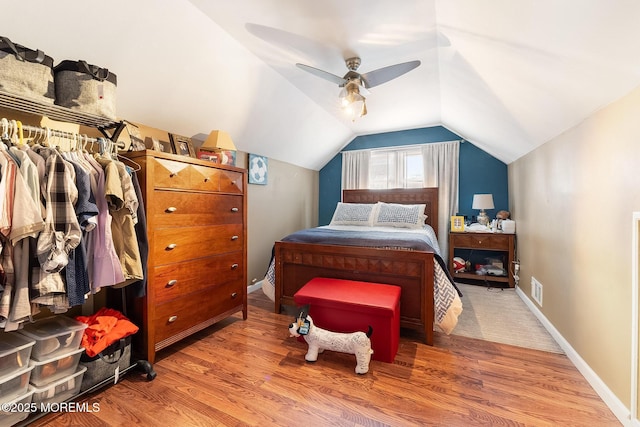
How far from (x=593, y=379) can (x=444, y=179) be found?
9.83 ft

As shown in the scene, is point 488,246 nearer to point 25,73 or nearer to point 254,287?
point 254,287

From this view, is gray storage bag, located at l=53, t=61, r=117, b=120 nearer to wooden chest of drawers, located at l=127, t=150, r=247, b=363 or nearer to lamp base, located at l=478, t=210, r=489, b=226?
wooden chest of drawers, located at l=127, t=150, r=247, b=363

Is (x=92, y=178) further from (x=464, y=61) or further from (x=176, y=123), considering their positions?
(x=464, y=61)

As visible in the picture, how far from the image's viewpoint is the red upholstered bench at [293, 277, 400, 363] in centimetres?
182

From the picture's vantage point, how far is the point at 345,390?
1569mm

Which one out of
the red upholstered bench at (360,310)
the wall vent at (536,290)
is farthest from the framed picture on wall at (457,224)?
the red upholstered bench at (360,310)

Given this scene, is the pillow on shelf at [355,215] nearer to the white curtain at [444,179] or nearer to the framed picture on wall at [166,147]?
the white curtain at [444,179]

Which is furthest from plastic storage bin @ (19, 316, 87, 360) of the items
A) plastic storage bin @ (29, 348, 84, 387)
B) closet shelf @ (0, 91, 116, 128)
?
closet shelf @ (0, 91, 116, 128)

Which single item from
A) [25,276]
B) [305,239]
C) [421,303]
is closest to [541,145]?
[421,303]

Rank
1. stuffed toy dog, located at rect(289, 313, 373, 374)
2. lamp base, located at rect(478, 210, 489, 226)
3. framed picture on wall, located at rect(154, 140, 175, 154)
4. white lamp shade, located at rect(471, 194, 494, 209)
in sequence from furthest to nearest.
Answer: lamp base, located at rect(478, 210, 489, 226) < white lamp shade, located at rect(471, 194, 494, 209) < framed picture on wall, located at rect(154, 140, 175, 154) < stuffed toy dog, located at rect(289, 313, 373, 374)

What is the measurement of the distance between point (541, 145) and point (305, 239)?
2375 millimetres

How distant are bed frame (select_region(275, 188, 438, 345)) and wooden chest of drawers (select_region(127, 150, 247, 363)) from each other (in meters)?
0.44

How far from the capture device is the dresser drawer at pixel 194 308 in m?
1.80

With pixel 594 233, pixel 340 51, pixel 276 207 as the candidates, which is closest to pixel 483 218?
pixel 594 233
